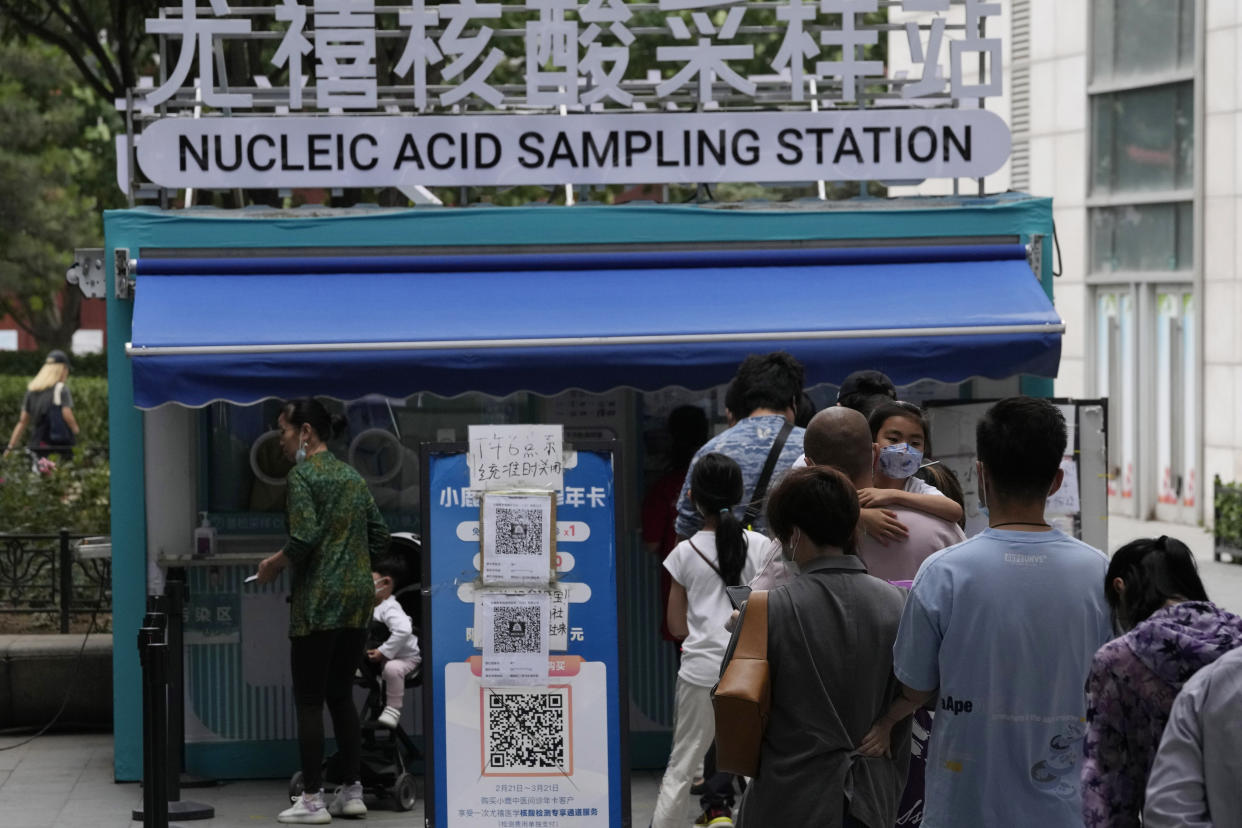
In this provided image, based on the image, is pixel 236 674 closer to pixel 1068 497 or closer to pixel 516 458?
pixel 516 458

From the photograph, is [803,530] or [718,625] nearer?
[803,530]

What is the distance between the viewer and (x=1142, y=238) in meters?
23.0

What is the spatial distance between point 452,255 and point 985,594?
200 inches

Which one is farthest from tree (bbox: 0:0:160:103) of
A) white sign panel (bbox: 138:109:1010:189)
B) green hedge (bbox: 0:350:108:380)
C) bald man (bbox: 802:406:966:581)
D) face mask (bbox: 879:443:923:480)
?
green hedge (bbox: 0:350:108:380)

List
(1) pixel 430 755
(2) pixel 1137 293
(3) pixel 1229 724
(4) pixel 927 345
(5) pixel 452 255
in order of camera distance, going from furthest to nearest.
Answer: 1. (2) pixel 1137 293
2. (5) pixel 452 255
3. (4) pixel 927 345
4. (1) pixel 430 755
5. (3) pixel 1229 724

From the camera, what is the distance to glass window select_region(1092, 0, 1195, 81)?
867 inches

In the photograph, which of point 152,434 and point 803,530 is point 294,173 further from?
point 803,530

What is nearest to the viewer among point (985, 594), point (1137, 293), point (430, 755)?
point (985, 594)

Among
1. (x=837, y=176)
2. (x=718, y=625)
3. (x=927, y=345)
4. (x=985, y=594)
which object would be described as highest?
(x=837, y=176)

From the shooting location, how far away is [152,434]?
888cm

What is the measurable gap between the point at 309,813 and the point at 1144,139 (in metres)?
17.7

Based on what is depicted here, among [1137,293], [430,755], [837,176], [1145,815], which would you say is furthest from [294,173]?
[1137,293]

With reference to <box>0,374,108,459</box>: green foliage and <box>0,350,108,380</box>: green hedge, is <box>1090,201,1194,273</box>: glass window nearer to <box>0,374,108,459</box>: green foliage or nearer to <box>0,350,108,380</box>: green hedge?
<box>0,374,108,459</box>: green foliage

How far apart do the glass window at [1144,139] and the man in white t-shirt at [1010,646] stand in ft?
61.0
